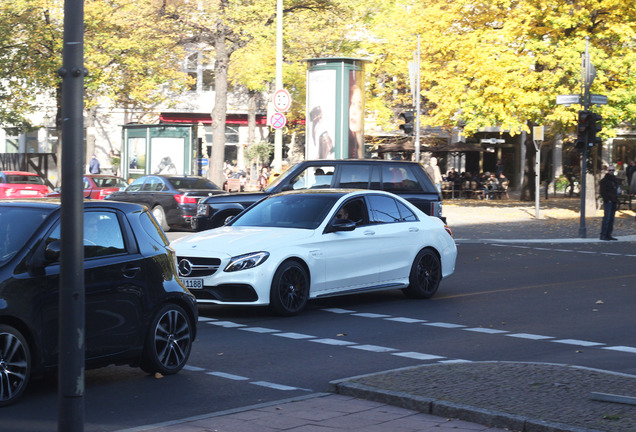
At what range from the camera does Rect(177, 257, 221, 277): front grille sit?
12000 mm

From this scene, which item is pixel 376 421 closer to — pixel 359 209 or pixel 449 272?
pixel 359 209

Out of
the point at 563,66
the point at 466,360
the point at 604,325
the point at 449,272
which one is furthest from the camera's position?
the point at 563,66

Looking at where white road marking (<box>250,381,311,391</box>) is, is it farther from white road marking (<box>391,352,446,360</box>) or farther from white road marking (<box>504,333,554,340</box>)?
white road marking (<box>504,333,554,340</box>)

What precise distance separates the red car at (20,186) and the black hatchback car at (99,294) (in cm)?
2657

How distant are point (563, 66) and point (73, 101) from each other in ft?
100

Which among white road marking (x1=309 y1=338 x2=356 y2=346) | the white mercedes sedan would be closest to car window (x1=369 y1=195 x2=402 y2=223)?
the white mercedes sedan

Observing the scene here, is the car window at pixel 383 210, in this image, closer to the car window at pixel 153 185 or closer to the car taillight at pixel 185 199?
the car taillight at pixel 185 199

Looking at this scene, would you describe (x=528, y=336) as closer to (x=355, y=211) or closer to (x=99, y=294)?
(x=355, y=211)

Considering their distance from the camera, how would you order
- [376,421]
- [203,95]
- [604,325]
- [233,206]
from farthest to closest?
1. [203,95]
2. [233,206]
3. [604,325]
4. [376,421]

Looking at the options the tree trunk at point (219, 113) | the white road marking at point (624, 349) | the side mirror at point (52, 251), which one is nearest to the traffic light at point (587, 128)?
the tree trunk at point (219, 113)

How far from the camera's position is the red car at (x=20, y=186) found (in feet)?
114

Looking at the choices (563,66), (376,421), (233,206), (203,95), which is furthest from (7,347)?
(203,95)

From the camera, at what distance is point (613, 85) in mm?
34625

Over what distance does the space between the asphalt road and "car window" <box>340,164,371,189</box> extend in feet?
10.8
